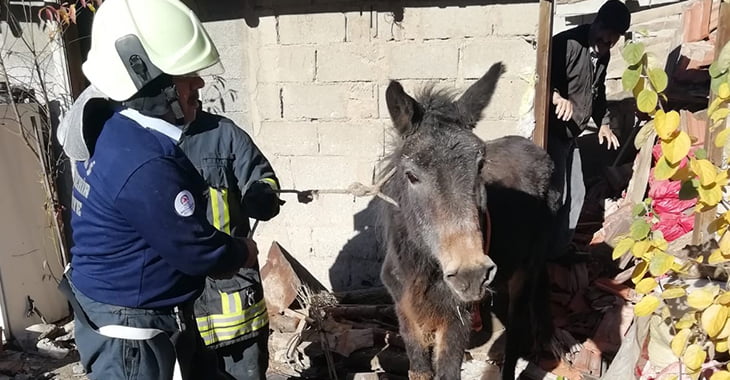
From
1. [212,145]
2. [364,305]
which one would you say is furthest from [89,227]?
[364,305]

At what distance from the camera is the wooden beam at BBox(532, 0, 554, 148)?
3.93 meters

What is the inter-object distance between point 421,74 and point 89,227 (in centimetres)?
332

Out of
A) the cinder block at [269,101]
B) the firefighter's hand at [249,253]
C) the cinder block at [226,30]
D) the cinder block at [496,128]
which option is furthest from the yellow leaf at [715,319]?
the cinder block at [226,30]

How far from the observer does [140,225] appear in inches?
77.0

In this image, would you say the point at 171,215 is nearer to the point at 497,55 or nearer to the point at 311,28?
the point at 311,28

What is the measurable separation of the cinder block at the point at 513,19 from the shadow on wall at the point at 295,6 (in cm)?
5

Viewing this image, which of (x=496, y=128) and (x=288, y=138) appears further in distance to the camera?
(x=288, y=138)

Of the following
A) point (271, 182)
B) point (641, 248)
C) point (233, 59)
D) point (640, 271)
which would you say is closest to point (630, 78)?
point (641, 248)

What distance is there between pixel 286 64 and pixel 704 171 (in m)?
3.93

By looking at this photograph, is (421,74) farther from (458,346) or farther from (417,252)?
(458,346)

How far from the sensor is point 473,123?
311 centimetres

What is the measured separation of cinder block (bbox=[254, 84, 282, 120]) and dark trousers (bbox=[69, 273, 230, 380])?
10.3ft

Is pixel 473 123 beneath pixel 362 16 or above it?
beneath

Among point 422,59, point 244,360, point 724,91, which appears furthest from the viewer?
point 422,59
